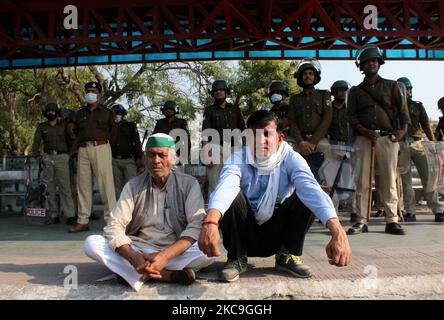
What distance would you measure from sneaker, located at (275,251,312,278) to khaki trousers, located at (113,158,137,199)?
16.3 feet

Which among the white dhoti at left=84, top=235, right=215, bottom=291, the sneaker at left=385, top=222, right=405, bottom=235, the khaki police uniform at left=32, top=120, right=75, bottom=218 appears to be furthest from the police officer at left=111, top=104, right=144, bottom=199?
the white dhoti at left=84, top=235, right=215, bottom=291

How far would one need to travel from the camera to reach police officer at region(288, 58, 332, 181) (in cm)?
548

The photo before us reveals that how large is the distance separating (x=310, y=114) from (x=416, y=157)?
2.33 m

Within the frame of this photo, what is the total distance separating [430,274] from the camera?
3.04 metres

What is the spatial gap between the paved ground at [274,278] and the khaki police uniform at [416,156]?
2.16 m

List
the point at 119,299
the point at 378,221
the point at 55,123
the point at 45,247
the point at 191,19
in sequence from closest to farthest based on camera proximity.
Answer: the point at 119,299 → the point at 45,247 → the point at 378,221 → the point at 55,123 → the point at 191,19

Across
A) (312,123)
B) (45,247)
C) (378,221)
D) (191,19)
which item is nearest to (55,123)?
(45,247)

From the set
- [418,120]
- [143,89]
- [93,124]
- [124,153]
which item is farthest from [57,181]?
[143,89]

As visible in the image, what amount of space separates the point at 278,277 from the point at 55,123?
563 cm

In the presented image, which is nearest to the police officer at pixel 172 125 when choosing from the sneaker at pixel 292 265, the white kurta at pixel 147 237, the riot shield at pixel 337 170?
the riot shield at pixel 337 170

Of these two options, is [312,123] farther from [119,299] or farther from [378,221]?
[119,299]

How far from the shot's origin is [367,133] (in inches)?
202

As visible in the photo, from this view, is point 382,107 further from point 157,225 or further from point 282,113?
point 157,225

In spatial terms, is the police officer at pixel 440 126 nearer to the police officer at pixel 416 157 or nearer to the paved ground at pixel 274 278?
the police officer at pixel 416 157
